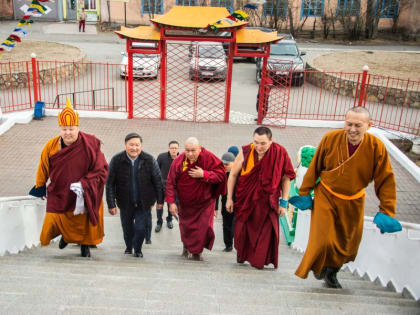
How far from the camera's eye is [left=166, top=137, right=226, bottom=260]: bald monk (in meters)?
4.93

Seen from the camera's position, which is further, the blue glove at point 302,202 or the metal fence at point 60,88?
the metal fence at point 60,88

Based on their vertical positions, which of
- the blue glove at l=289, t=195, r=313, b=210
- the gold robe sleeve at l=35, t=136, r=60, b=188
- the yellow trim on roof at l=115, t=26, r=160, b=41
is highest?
the yellow trim on roof at l=115, t=26, r=160, b=41

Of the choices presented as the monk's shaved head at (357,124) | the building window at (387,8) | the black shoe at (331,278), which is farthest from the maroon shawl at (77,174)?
the building window at (387,8)

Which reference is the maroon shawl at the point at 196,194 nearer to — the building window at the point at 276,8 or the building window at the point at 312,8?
the building window at the point at 276,8

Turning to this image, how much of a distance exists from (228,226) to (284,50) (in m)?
13.5

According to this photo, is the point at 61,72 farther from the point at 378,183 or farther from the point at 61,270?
the point at 378,183

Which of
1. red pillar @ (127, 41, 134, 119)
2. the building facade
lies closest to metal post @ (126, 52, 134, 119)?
red pillar @ (127, 41, 134, 119)

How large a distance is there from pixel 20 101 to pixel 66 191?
10016mm

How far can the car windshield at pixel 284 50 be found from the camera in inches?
704

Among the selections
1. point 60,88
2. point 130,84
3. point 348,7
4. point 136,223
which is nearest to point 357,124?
point 136,223

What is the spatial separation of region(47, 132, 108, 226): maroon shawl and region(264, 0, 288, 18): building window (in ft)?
79.3

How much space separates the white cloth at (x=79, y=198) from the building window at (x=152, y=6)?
24.7 m

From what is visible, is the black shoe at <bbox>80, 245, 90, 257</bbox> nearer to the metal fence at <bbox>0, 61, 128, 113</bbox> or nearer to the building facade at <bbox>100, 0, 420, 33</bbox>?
the metal fence at <bbox>0, 61, 128, 113</bbox>

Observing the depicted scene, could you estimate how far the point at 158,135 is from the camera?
1106cm
